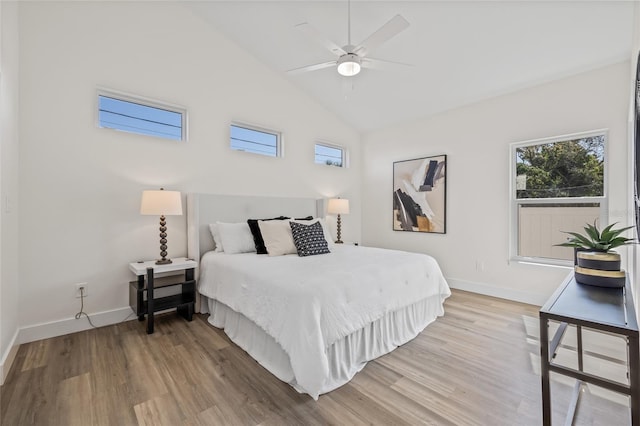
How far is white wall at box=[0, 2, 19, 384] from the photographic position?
1974 mm

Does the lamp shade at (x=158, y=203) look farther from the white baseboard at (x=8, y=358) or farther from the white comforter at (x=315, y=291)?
the white baseboard at (x=8, y=358)

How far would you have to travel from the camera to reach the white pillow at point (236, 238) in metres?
3.24

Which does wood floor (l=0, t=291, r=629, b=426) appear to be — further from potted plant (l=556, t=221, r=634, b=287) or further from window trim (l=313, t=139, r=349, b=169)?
window trim (l=313, t=139, r=349, b=169)

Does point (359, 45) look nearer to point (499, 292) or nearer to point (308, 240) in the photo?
point (308, 240)

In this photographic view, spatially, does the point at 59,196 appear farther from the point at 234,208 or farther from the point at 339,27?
the point at 339,27

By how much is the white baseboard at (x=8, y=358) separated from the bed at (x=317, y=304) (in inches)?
55.9

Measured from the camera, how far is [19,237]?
2496mm

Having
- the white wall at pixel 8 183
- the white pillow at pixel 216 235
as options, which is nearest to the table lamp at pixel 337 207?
the white pillow at pixel 216 235

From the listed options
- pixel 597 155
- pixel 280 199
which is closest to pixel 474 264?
pixel 597 155

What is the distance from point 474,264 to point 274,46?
3986 mm

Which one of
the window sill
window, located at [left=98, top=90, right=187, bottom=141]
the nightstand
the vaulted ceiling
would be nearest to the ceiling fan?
the vaulted ceiling

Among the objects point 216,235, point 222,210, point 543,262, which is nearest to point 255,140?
point 222,210

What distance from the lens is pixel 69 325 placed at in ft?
8.89

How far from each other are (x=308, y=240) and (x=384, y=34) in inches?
79.9
